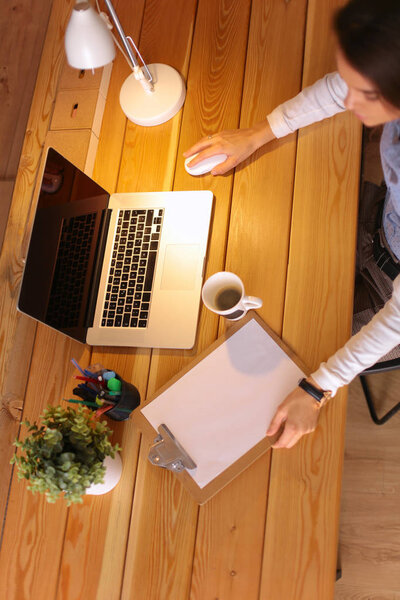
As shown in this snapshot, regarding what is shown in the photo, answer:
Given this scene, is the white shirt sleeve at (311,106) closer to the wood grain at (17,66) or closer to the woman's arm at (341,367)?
the woman's arm at (341,367)

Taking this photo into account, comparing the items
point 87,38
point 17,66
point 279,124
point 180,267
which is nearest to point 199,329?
point 180,267

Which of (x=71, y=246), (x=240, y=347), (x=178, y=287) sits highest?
(x=71, y=246)

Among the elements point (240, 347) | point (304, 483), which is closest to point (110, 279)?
point (240, 347)

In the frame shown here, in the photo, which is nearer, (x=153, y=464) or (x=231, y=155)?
(x=153, y=464)

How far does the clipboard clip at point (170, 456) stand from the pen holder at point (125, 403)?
3.8 inches

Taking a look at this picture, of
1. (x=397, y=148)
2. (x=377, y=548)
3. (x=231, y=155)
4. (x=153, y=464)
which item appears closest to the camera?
(x=397, y=148)

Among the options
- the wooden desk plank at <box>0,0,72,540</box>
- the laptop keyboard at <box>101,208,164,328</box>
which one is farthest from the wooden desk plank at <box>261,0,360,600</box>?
the wooden desk plank at <box>0,0,72,540</box>

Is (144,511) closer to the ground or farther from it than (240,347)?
closer to the ground

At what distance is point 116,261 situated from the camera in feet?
3.91

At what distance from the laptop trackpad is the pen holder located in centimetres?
23

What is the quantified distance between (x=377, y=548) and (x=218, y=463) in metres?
0.89

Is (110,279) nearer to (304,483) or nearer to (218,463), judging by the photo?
(218,463)

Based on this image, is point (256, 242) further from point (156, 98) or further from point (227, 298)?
point (156, 98)

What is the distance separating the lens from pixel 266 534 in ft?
3.16
